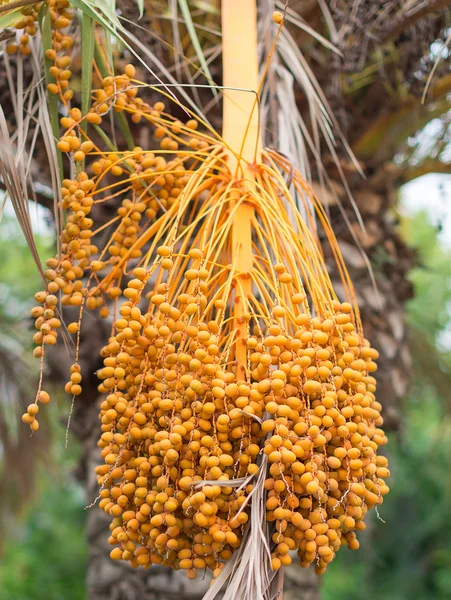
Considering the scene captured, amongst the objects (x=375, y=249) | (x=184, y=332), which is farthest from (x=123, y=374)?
(x=375, y=249)

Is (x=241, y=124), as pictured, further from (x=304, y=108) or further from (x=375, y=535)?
(x=375, y=535)

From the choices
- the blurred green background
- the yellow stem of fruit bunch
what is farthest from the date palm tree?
the blurred green background

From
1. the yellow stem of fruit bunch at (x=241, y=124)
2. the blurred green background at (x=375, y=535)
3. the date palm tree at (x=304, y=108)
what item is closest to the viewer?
the yellow stem of fruit bunch at (x=241, y=124)

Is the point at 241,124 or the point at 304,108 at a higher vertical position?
the point at 241,124

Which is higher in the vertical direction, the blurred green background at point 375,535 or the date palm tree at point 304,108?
the date palm tree at point 304,108

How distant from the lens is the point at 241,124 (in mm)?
1173

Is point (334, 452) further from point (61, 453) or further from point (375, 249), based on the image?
point (61, 453)

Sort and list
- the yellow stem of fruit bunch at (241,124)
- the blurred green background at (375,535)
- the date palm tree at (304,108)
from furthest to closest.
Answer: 1. the blurred green background at (375,535)
2. the date palm tree at (304,108)
3. the yellow stem of fruit bunch at (241,124)

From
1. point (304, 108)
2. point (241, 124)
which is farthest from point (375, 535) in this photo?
point (241, 124)

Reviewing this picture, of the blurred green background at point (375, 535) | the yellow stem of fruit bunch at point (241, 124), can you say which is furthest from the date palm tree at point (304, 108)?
the blurred green background at point (375, 535)

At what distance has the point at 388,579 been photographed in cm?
748

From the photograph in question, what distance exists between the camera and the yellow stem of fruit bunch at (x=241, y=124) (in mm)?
1010

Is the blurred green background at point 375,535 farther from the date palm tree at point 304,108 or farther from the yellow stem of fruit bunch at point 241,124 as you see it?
the yellow stem of fruit bunch at point 241,124

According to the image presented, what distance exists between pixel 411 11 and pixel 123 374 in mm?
1167
